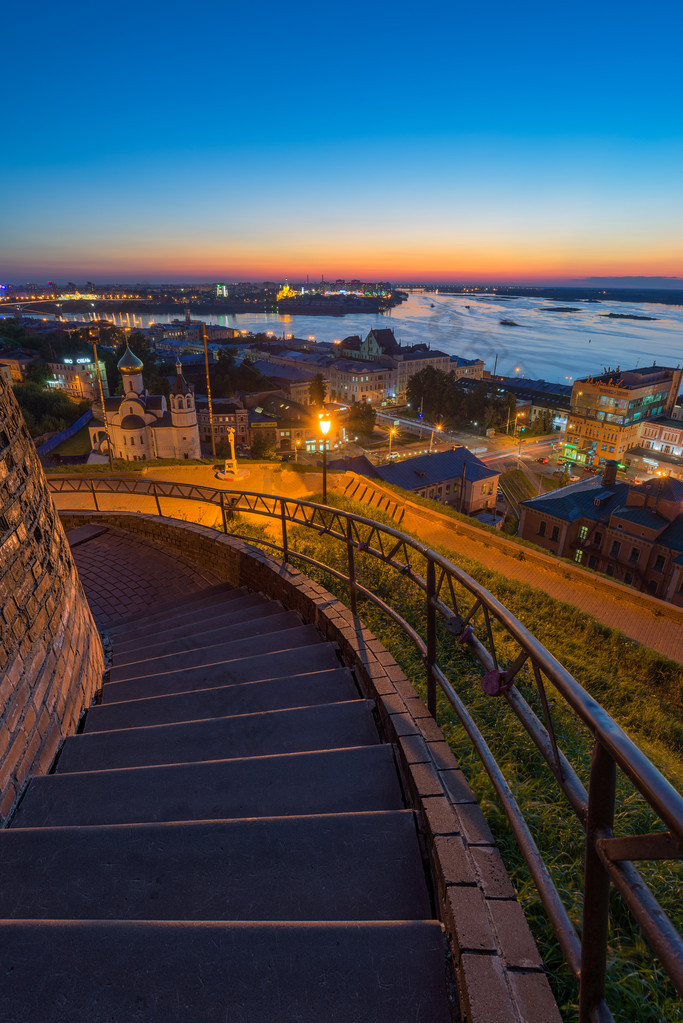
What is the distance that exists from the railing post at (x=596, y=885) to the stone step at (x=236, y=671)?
3.00 meters

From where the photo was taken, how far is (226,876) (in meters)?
2.03

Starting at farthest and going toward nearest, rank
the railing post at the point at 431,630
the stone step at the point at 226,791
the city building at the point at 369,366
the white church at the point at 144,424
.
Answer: the city building at the point at 369,366 < the white church at the point at 144,424 < the railing post at the point at 431,630 < the stone step at the point at 226,791

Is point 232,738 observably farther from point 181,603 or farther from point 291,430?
point 291,430

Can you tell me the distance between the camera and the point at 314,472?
1941 centimetres

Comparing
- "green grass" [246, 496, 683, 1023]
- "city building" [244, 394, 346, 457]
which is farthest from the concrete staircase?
"city building" [244, 394, 346, 457]

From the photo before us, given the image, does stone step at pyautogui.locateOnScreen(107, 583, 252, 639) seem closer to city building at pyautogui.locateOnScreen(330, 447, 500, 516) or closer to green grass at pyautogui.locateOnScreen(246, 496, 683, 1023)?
green grass at pyautogui.locateOnScreen(246, 496, 683, 1023)

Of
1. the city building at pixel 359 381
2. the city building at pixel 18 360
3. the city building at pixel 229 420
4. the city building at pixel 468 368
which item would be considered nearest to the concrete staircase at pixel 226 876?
the city building at pixel 229 420

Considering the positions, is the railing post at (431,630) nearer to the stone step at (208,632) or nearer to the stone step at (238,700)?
the stone step at (238,700)

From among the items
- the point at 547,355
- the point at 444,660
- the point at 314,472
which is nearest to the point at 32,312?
the point at 547,355

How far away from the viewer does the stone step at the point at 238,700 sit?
3559 mm

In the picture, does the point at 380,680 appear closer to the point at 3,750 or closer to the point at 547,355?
the point at 3,750

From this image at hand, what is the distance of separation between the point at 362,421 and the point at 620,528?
35.0 metres

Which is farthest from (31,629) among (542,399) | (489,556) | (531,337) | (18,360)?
(531,337)

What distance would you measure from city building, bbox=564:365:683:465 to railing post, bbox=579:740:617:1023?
5312cm
